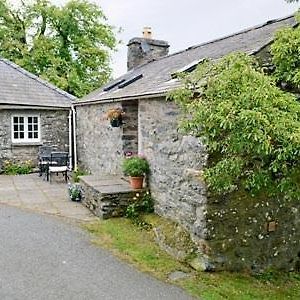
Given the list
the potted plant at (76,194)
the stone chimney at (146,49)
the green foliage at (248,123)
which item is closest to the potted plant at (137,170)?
the potted plant at (76,194)

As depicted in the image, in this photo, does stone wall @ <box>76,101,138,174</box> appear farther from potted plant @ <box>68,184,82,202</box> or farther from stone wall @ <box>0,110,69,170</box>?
potted plant @ <box>68,184,82,202</box>

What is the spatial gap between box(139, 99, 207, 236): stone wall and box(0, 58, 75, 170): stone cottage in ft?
26.6

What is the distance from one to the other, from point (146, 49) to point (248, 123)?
14.1 meters

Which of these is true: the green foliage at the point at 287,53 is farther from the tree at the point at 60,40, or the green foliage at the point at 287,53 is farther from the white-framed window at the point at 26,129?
the tree at the point at 60,40

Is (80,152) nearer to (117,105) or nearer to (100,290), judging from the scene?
(117,105)

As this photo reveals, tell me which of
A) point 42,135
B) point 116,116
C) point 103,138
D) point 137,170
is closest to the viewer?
point 137,170

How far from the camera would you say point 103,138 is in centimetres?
1310

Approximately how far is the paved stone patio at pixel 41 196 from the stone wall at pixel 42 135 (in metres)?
1.78

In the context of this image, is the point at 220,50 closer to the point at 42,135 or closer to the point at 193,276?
the point at 193,276

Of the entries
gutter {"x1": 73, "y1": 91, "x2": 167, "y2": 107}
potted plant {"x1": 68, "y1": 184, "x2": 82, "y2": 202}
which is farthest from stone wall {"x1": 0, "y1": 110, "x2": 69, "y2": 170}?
potted plant {"x1": 68, "y1": 184, "x2": 82, "y2": 202}

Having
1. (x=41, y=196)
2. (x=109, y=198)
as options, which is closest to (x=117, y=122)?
(x=109, y=198)

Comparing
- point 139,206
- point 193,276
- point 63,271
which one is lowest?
point 193,276

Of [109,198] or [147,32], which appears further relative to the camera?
[147,32]

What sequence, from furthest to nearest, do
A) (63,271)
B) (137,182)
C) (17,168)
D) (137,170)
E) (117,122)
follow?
(17,168)
(117,122)
(137,182)
(137,170)
(63,271)
